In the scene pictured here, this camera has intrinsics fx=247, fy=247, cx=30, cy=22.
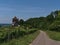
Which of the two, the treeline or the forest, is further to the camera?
the treeline

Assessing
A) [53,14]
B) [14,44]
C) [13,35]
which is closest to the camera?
[14,44]

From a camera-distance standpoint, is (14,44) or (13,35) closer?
(14,44)

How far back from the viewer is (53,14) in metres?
121

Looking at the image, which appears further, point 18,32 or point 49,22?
point 49,22

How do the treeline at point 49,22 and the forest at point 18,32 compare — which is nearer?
the forest at point 18,32

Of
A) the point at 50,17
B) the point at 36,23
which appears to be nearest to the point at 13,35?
the point at 50,17

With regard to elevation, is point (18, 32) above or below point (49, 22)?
below

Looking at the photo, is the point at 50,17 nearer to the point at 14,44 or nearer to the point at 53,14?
the point at 53,14

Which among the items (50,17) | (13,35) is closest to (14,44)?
(13,35)

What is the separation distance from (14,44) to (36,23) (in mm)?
104349

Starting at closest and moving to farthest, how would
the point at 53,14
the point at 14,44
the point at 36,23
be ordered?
the point at 14,44
the point at 53,14
the point at 36,23

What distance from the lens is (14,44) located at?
27.2 meters

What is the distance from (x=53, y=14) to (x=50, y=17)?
2081mm

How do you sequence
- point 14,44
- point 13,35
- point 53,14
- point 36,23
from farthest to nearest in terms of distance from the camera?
point 36,23 → point 53,14 → point 13,35 → point 14,44
